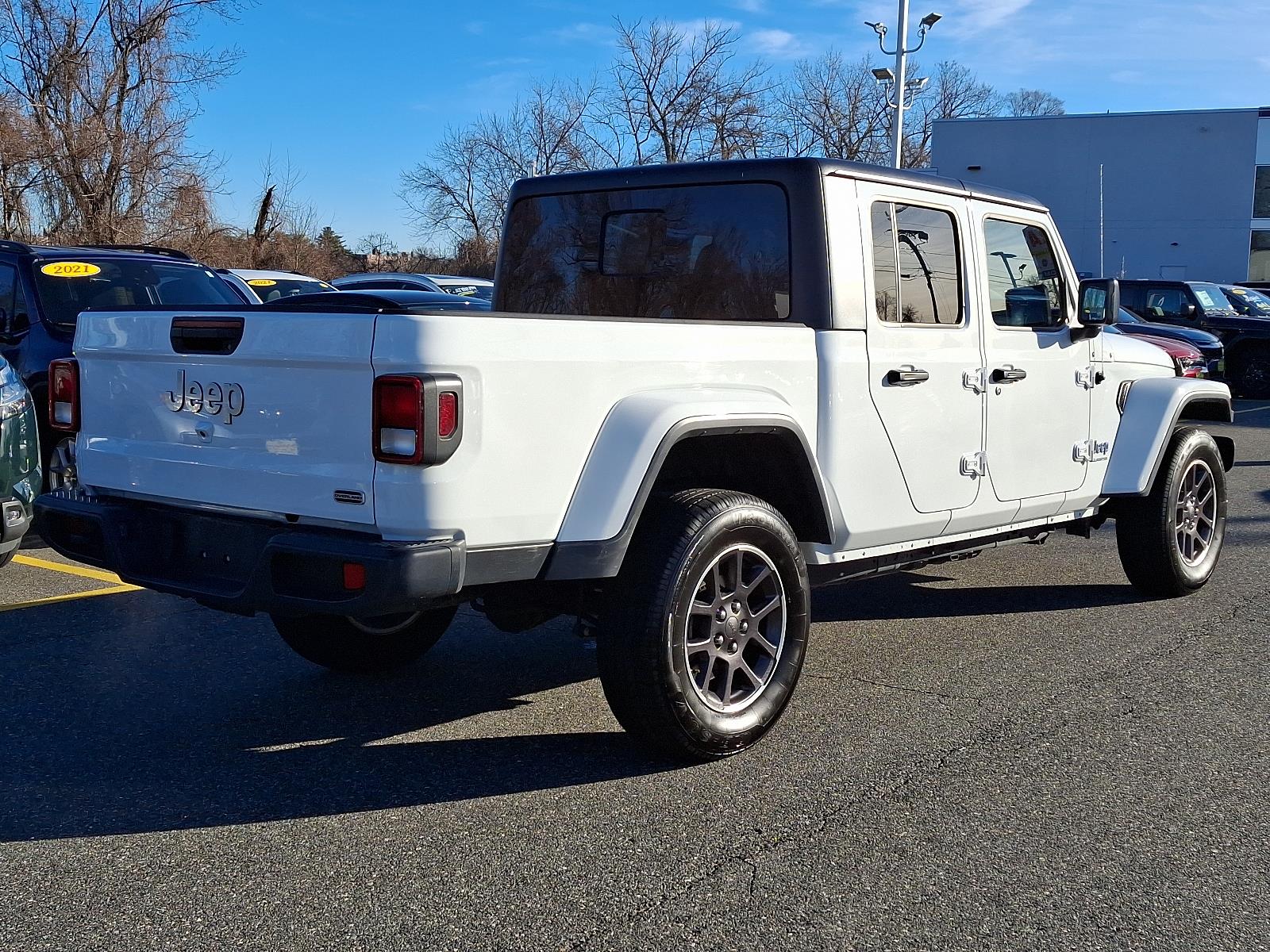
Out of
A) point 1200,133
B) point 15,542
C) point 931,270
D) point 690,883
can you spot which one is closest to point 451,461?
point 690,883

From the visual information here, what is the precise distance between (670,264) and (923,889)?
2.70 metres

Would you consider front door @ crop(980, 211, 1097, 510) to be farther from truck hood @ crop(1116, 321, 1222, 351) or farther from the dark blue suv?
truck hood @ crop(1116, 321, 1222, 351)

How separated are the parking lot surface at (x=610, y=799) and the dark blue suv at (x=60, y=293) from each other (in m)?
2.92

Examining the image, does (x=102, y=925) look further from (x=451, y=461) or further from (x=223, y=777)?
(x=451, y=461)

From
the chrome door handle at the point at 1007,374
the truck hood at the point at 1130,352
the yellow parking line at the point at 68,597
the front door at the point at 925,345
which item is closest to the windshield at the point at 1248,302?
the truck hood at the point at 1130,352

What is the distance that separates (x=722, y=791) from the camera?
3.94m

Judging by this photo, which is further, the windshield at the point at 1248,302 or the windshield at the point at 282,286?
the windshield at the point at 1248,302

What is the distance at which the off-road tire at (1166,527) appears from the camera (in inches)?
251

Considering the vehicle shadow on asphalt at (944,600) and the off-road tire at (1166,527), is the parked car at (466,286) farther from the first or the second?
the off-road tire at (1166,527)

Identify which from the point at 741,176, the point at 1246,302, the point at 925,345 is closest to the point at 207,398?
the point at 741,176

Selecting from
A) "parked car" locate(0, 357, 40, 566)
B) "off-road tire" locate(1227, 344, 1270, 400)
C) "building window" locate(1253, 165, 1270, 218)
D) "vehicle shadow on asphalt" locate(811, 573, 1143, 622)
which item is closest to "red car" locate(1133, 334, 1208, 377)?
"off-road tire" locate(1227, 344, 1270, 400)

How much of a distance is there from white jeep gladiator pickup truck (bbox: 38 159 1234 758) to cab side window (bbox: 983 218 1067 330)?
0.6 inches

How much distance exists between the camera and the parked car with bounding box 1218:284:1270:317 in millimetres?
20578

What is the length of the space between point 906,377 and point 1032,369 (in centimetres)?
108
